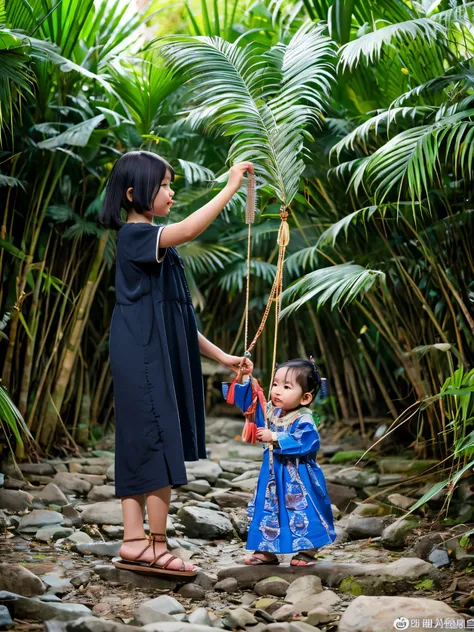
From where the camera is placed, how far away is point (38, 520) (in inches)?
136

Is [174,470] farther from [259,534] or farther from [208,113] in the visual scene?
[208,113]

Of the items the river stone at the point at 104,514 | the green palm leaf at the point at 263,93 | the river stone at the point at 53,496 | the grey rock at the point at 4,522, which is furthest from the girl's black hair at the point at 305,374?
the river stone at the point at 53,496

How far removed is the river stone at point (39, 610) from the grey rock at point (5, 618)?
6 centimetres

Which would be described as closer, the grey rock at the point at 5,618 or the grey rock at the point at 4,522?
the grey rock at the point at 5,618

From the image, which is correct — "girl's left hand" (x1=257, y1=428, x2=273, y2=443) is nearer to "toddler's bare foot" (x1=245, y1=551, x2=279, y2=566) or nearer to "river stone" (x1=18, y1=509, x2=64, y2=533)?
"toddler's bare foot" (x1=245, y1=551, x2=279, y2=566)

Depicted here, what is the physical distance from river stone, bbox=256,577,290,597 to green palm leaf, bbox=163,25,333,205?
54.4 inches

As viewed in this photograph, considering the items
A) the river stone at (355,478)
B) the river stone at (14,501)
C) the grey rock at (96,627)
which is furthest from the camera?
the river stone at (355,478)

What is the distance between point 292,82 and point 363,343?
2.28m

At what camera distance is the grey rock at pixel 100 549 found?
122 inches

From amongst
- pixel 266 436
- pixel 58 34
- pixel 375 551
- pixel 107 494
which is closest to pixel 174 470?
pixel 266 436

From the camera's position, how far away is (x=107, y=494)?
4113 mm

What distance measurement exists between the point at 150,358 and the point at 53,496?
4.96 feet

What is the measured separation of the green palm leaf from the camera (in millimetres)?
3236

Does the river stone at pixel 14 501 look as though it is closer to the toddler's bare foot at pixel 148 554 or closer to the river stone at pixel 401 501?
the toddler's bare foot at pixel 148 554
